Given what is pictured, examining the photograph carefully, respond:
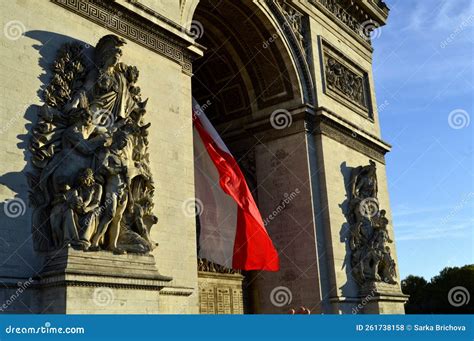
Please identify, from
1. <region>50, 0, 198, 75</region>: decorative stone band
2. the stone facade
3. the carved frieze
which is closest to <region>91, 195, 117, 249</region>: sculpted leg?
the stone facade

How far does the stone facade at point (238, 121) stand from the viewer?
8.40 metres

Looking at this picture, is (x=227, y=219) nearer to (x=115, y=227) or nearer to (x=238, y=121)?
(x=115, y=227)

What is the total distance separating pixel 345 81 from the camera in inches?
730

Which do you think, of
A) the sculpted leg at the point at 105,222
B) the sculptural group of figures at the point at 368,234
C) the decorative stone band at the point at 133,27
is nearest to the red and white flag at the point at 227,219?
the decorative stone band at the point at 133,27

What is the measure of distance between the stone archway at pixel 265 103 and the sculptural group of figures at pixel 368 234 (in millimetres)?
1684

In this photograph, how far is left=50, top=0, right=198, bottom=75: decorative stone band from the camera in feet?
32.7

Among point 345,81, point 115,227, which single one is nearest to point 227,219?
point 115,227

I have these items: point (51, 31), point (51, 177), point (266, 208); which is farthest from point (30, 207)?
point (266, 208)

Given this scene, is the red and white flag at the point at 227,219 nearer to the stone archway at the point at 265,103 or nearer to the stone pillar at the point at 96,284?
the stone archway at the point at 265,103

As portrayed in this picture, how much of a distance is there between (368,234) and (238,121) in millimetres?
4934

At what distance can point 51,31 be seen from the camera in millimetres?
9242

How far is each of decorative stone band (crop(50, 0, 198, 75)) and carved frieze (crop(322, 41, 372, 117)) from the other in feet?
21.5
